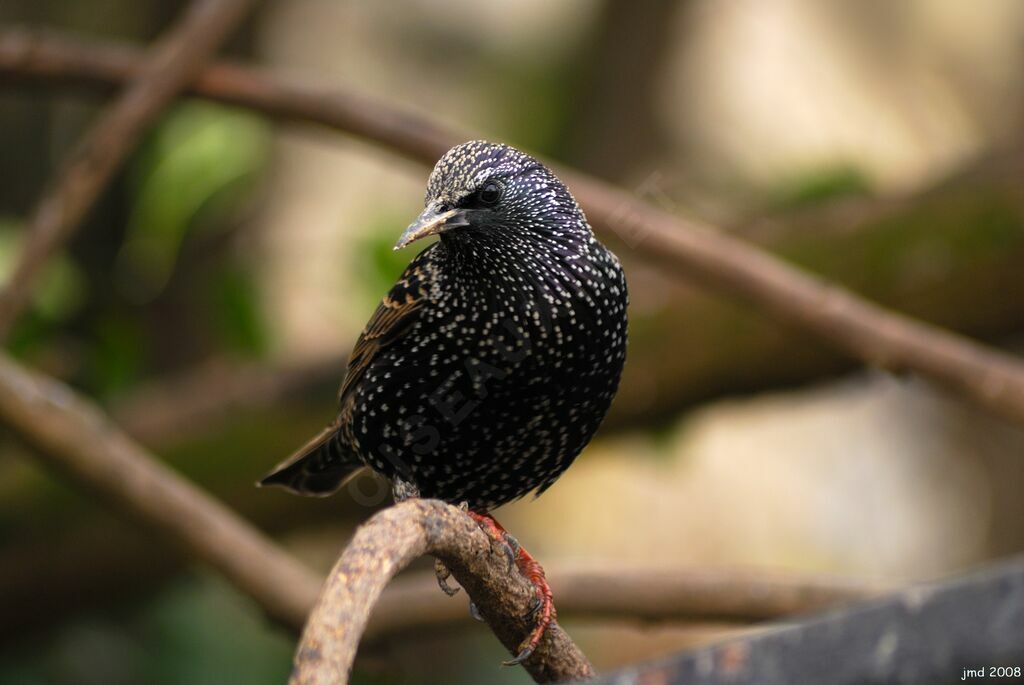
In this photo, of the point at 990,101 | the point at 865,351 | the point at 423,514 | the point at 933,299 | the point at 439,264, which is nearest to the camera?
the point at 423,514

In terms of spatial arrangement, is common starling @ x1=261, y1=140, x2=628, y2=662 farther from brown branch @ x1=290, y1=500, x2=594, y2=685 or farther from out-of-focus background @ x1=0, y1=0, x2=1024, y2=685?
out-of-focus background @ x1=0, y1=0, x2=1024, y2=685

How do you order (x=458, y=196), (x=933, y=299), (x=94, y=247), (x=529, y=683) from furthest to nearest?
(x=94, y=247)
(x=529, y=683)
(x=933, y=299)
(x=458, y=196)

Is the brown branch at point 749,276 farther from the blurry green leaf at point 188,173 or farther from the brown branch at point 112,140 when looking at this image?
the blurry green leaf at point 188,173

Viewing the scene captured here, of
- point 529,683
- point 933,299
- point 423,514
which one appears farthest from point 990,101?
point 423,514

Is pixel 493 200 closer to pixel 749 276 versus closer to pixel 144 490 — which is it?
pixel 749 276

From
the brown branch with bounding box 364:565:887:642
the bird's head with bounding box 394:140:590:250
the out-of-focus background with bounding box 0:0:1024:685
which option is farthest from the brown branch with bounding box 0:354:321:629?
the bird's head with bounding box 394:140:590:250

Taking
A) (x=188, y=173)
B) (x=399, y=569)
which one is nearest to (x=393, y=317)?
(x=399, y=569)

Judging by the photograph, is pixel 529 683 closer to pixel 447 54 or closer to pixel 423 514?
pixel 423 514
